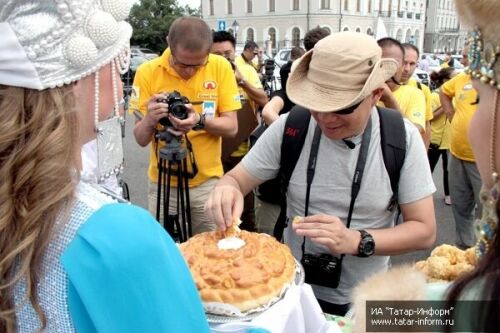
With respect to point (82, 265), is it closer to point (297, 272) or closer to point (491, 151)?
point (491, 151)

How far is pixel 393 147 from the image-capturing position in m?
1.84

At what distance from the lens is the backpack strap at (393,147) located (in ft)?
6.02

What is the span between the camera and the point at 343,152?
1.92 m

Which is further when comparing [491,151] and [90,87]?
[90,87]

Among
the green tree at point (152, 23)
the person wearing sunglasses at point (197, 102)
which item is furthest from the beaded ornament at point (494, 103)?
the green tree at point (152, 23)

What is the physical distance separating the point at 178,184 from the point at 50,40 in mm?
2323

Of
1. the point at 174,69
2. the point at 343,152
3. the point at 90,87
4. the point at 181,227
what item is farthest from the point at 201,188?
the point at 90,87

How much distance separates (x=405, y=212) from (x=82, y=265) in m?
1.46

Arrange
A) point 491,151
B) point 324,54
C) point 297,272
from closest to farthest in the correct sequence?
point 491,151
point 297,272
point 324,54

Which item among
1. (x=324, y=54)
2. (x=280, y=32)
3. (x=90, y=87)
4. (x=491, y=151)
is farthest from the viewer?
(x=280, y=32)

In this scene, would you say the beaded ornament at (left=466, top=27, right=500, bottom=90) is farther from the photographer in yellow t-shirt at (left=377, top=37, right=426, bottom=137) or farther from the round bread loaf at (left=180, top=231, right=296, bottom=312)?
the photographer in yellow t-shirt at (left=377, top=37, right=426, bottom=137)

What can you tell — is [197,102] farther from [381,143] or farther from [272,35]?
[272,35]

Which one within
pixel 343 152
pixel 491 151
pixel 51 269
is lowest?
pixel 343 152

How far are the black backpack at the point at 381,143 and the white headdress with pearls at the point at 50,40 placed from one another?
1212mm
